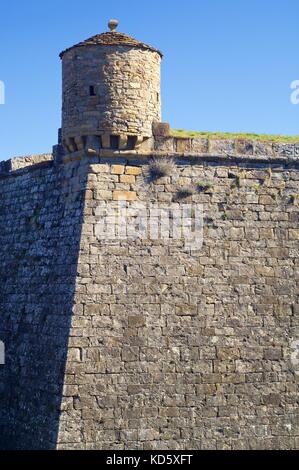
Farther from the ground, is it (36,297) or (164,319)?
(36,297)

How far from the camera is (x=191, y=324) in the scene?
14.8m

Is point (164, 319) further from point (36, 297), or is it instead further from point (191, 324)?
point (36, 297)

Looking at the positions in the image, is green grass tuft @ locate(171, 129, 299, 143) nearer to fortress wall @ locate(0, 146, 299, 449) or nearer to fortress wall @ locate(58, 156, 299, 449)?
fortress wall @ locate(0, 146, 299, 449)

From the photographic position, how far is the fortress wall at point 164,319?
46.8 ft

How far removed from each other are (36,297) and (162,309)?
8.60 feet

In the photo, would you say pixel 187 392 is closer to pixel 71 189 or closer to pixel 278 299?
pixel 278 299

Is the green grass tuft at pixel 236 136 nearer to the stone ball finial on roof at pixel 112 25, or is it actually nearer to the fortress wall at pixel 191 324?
the fortress wall at pixel 191 324

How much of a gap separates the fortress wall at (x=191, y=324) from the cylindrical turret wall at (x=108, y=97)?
572 millimetres

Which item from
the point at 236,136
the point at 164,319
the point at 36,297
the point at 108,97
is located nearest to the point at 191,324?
the point at 164,319

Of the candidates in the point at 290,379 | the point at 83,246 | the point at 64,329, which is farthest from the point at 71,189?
the point at 290,379

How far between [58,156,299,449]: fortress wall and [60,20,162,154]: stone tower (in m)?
0.57

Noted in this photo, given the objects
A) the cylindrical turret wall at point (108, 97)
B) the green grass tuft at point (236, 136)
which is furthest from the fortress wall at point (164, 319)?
the green grass tuft at point (236, 136)

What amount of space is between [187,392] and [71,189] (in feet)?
13.5

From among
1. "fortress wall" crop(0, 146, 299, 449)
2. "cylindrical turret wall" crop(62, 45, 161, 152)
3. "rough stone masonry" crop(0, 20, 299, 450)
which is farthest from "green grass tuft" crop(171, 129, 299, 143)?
"cylindrical turret wall" crop(62, 45, 161, 152)
